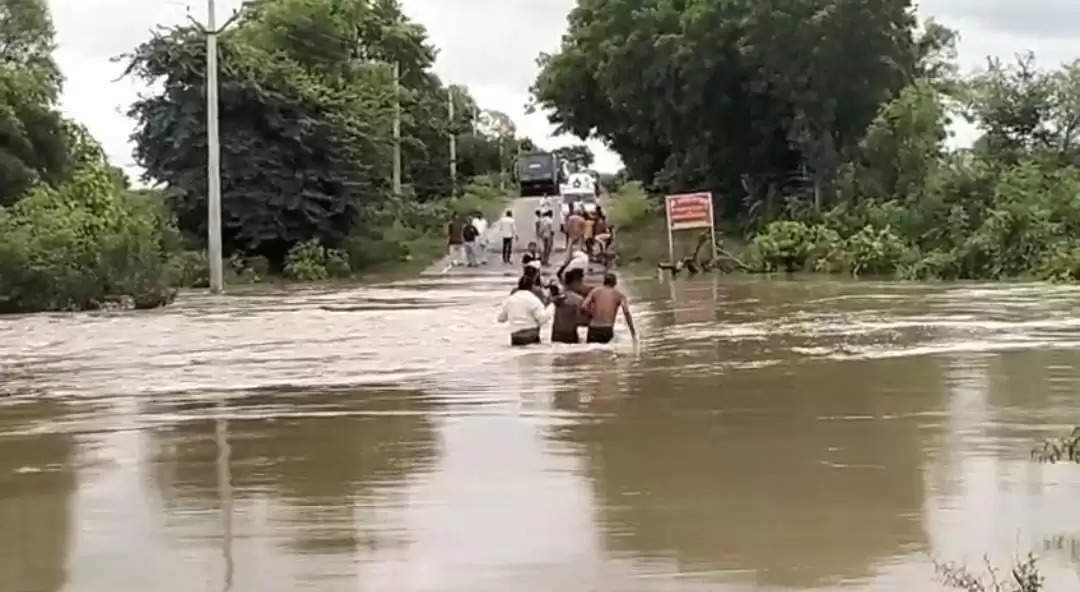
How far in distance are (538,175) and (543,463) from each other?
79.4 m

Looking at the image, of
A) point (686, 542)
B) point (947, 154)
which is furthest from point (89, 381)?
point (947, 154)

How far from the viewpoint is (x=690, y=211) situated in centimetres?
4288

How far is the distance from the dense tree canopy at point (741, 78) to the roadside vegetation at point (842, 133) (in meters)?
0.06

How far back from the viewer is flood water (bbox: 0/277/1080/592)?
8.15 metres

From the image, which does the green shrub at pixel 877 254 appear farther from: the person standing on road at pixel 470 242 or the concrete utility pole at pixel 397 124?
the concrete utility pole at pixel 397 124

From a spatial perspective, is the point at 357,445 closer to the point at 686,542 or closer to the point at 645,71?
the point at 686,542

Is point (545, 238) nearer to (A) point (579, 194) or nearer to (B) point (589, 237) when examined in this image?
(B) point (589, 237)

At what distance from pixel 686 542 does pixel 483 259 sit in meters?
43.0

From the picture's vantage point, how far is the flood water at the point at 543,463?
26.7 feet

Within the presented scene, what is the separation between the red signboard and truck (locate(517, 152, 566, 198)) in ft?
151

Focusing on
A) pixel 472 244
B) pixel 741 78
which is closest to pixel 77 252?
pixel 472 244

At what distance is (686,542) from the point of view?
8.53 metres

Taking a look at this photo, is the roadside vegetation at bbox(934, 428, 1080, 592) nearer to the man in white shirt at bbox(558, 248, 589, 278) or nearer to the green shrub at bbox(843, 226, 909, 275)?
the man in white shirt at bbox(558, 248, 589, 278)

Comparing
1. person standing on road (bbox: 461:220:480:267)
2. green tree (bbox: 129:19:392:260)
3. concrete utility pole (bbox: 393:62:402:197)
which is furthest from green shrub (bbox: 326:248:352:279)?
concrete utility pole (bbox: 393:62:402:197)
